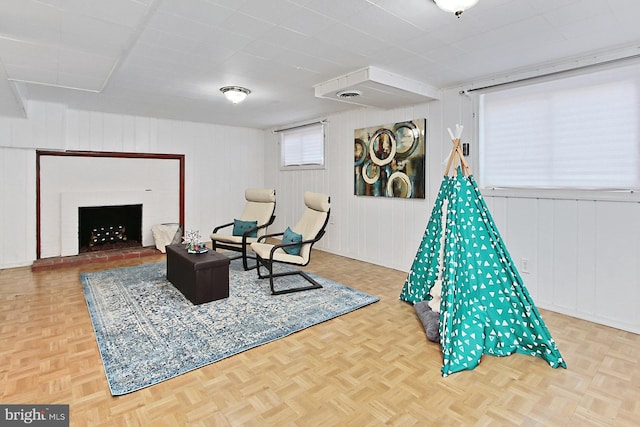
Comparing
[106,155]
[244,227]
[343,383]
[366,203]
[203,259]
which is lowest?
[343,383]

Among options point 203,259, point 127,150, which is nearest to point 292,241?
point 203,259

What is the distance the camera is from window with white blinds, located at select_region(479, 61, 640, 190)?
2922 mm

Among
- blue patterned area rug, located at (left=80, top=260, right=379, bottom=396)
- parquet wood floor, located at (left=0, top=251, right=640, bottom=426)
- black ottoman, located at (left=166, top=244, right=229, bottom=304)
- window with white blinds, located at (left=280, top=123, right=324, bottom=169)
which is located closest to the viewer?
parquet wood floor, located at (left=0, top=251, right=640, bottom=426)

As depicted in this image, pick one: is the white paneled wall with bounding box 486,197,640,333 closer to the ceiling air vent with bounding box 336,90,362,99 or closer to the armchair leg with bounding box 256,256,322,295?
the ceiling air vent with bounding box 336,90,362,99

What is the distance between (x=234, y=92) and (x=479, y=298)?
3207mm

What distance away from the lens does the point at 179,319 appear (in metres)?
3.07

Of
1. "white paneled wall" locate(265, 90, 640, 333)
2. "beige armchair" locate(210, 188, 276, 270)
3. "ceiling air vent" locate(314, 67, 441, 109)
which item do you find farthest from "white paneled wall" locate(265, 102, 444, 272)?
"beige armchair" locate(210, 188, 276, 270)

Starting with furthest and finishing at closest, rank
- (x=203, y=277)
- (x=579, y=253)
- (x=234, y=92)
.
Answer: (x=234, y=92) → (x=203, y=277) → (x=579, y=253)

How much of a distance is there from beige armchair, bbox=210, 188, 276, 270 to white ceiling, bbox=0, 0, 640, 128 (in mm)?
1792

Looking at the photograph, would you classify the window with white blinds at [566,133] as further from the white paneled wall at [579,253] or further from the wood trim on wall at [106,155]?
the wood trim on wall at [106,155]

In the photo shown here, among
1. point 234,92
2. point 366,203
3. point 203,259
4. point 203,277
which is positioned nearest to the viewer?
point 203,277

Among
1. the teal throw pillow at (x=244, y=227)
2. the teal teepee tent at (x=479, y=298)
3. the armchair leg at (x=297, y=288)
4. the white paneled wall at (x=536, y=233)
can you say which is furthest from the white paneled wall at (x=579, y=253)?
the teal throw pillow at (x=244, y=227)

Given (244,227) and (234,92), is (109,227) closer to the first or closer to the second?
(244,227)

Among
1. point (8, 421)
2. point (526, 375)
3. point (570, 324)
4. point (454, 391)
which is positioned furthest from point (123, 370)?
point (570, 324)
